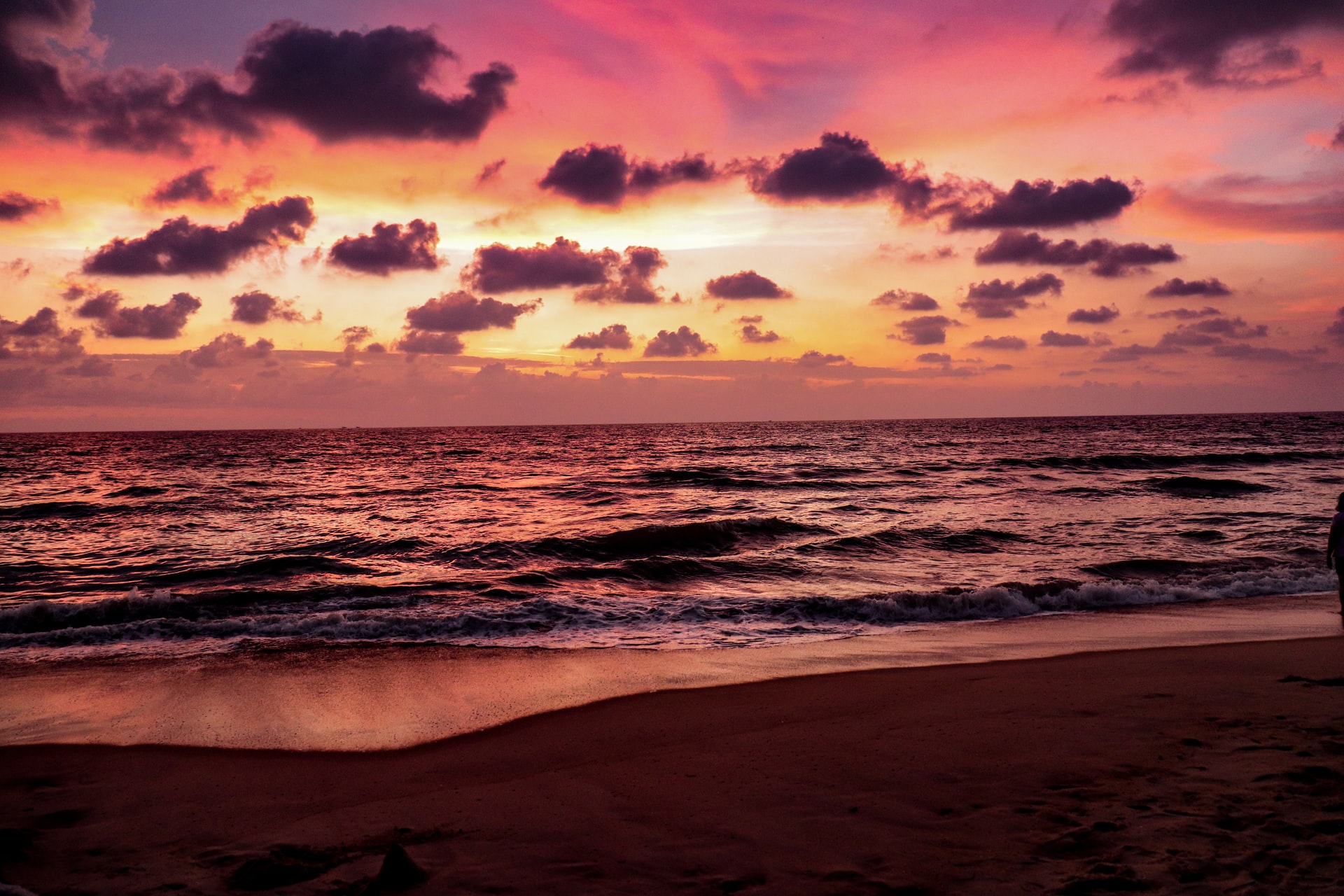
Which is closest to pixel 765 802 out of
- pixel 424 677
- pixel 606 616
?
pixel 424 677

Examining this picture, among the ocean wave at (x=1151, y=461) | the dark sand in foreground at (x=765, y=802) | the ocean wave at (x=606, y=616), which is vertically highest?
the ocean wave at (x=1151, y=461)

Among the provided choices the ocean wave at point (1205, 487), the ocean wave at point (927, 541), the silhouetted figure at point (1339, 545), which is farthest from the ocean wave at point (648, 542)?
the ocean wave at point (1205, 487)

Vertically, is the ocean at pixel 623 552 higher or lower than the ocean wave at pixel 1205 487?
lower

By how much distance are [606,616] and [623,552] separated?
7.25m

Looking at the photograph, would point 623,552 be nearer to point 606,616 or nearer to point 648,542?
point 648,542

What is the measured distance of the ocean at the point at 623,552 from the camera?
13.1 metres

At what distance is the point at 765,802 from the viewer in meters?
5.57

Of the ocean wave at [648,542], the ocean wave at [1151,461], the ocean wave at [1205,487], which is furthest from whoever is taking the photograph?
the ocean wave at [1151,461]

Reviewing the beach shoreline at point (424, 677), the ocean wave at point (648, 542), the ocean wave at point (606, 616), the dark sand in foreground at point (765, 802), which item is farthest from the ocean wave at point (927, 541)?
the dark sand in foreground at point (765, 802)

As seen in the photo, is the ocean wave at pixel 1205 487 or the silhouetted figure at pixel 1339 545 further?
the ocean wave at pixel 1205 487

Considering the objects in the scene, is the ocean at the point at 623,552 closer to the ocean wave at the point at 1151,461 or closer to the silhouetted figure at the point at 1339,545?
the ocean wave at the point at 1151,461

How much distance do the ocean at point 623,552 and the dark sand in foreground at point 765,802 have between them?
4518mm

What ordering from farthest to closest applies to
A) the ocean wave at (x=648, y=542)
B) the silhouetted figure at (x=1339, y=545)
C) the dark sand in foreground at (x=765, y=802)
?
1. the ocean wave at (x=648, y=542)
2. the silhouetted figure at (x=1339, y=545)
3. the dark sand in foreground at (x=765, y=802)

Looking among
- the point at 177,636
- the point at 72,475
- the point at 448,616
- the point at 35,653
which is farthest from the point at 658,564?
the point at 72,475
